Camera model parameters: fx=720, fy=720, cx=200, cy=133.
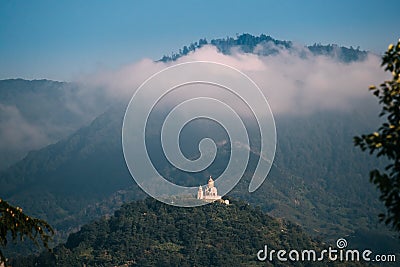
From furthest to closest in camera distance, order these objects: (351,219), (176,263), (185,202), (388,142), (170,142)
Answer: (351,219)
(170,142)
(185,202)
(176,263)
(388,142)

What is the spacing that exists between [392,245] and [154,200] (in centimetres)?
5112

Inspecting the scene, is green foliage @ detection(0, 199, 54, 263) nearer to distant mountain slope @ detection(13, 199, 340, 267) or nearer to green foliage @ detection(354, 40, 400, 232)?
green foliage @ detection(354, 40, 400, 232)

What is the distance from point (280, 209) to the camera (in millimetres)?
187375

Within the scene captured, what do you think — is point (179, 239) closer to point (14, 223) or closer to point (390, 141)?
point (14, 223)

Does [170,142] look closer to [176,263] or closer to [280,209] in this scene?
[280,209]

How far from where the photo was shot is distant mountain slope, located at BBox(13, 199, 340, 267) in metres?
86.4

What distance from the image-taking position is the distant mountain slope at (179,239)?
86375 millimetres

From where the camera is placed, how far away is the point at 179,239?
307 feet

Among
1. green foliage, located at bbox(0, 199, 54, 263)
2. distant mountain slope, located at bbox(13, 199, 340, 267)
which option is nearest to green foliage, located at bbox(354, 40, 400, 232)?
green foliage, located at bbox(0, 199, 54, 263)

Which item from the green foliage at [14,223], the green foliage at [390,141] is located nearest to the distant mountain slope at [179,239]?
the green foliage at [14,223]

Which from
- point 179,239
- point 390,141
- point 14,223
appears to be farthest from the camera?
point 179,239

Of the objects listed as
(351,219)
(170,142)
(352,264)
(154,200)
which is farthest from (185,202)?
(351,219)

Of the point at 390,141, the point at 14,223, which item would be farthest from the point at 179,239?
the point at 390,141

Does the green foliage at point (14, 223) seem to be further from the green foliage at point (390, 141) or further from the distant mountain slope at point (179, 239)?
the distant mountain slope at point (179, 239)
